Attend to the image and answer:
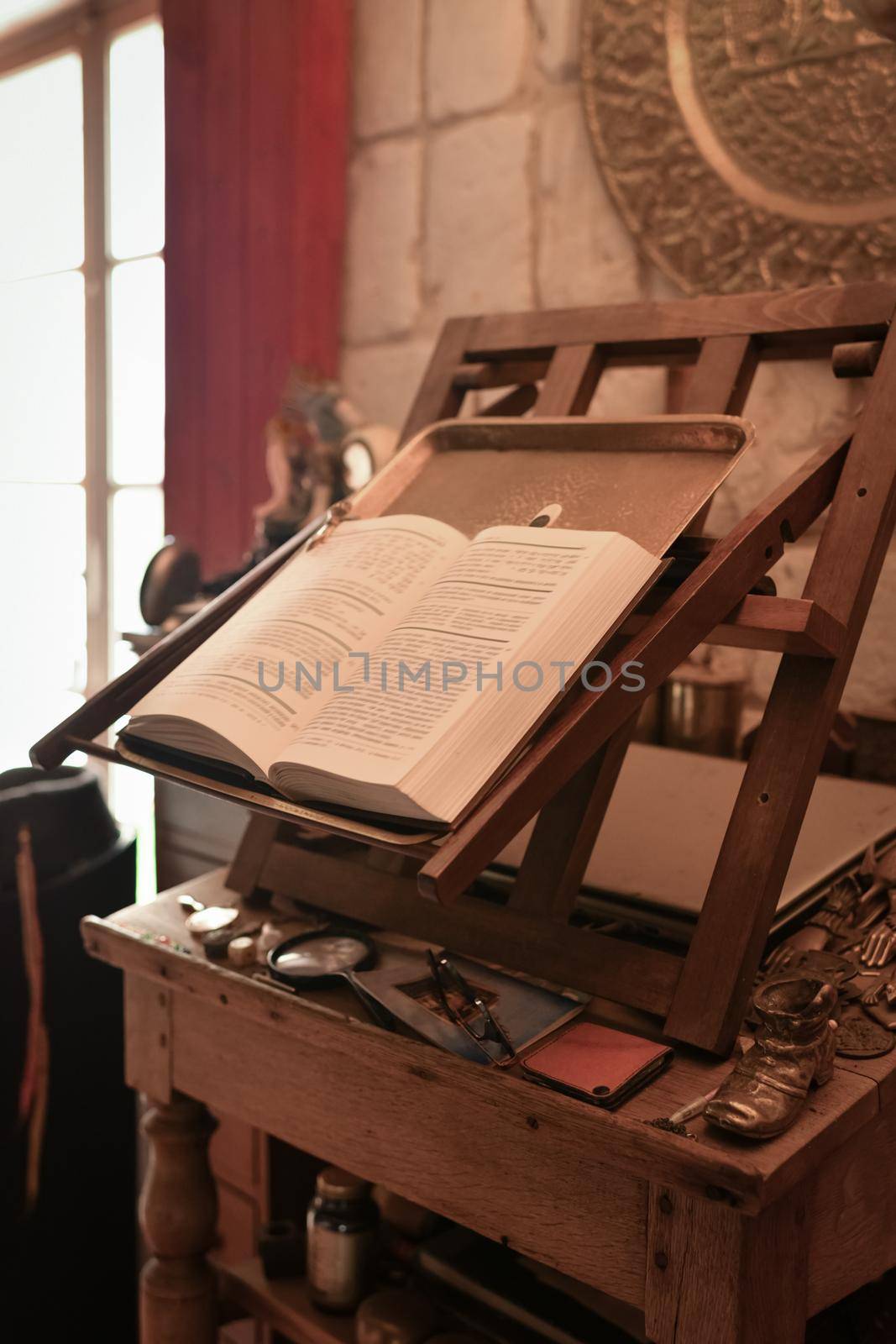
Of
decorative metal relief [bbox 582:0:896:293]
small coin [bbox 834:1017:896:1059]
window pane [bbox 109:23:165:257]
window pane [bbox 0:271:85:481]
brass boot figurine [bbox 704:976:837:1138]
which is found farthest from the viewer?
window pane [bbox 0:271:85:481]

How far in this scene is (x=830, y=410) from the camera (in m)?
1.42

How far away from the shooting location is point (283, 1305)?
3.78ft

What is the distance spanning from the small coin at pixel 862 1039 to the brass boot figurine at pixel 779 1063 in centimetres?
5

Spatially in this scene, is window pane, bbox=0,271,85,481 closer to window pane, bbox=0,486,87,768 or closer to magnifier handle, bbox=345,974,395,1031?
window pane, bbox=0,486,87,768

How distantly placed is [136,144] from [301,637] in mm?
2091

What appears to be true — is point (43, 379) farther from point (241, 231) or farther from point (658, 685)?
point (658, 685)

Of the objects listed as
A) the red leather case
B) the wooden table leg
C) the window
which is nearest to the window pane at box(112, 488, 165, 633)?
the window

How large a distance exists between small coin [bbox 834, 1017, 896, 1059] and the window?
2.03 metres

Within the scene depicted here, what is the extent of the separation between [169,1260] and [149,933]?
34 centimetres

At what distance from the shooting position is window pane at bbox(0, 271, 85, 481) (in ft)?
8.96

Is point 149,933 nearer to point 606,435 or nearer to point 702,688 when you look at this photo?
point 606,435

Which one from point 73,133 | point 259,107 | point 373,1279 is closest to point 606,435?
point 373,1279

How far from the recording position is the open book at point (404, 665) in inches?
28.9

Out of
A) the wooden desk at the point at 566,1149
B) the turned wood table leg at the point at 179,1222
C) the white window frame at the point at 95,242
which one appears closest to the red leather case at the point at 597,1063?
the wooden desk at the point at 566,1149
